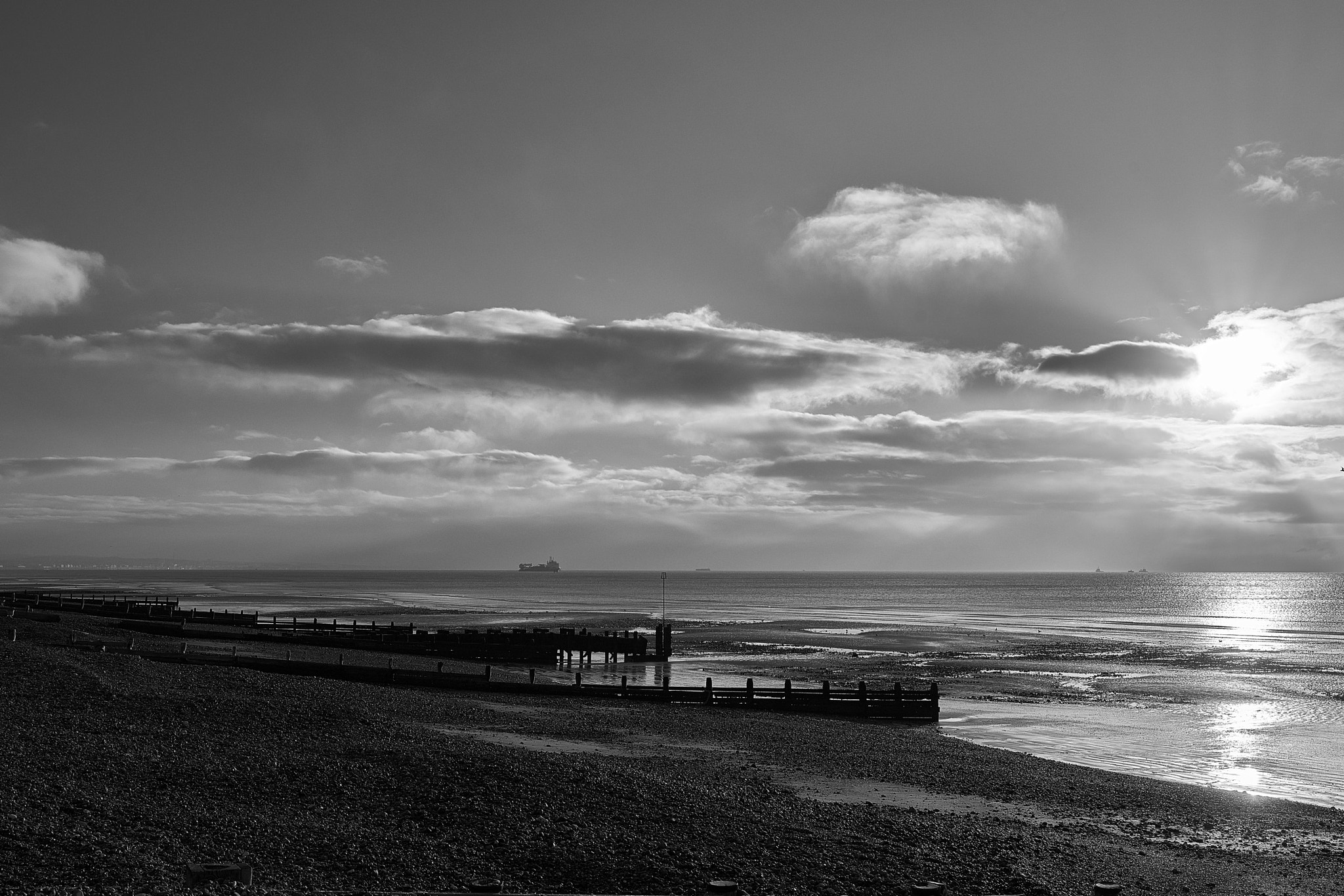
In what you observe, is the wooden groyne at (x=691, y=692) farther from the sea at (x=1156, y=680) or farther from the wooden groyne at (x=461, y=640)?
the wooden groyne at (x=461, y=640)

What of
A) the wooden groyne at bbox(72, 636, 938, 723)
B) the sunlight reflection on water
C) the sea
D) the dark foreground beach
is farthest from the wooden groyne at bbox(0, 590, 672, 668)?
the dark foreground beach

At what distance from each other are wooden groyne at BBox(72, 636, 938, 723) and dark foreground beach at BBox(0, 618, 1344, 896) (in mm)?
7840

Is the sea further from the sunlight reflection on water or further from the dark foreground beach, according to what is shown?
the dark foreground beach

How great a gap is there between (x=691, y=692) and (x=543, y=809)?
20.1 metres

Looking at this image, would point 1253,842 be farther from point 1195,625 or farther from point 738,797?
point 1195,625

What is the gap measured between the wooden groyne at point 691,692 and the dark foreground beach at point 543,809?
309 inches

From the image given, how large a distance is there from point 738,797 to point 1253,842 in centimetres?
965

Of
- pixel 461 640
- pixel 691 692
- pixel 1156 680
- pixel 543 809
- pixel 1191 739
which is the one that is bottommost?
pixel 1156 680

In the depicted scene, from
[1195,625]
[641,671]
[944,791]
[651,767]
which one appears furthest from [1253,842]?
[1195,625]

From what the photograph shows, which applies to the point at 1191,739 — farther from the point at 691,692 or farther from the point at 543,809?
the point at 543,809

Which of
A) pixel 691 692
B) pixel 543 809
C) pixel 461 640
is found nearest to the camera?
pixel 543 809

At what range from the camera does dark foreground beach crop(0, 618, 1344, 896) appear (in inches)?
498

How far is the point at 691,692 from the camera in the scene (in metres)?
35.5

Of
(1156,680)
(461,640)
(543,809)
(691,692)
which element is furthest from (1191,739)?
(461,640)
